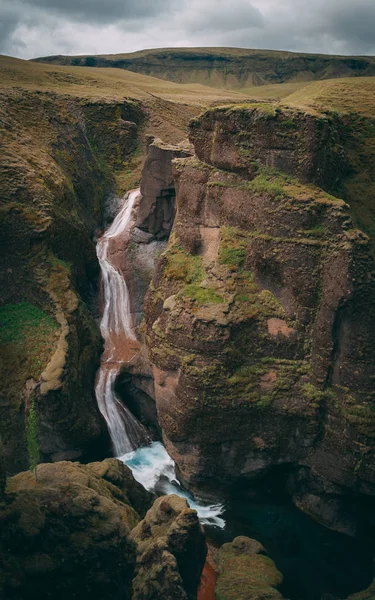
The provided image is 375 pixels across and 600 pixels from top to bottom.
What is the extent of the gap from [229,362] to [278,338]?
2.16m

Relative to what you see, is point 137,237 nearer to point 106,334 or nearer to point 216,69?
point 106,334

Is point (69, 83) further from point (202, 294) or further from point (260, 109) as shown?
point (202, 294)

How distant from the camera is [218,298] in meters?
22.8

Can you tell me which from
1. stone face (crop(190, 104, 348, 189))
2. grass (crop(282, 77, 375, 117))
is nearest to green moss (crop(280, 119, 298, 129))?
stone face (crop(190, 104, 348, 189))

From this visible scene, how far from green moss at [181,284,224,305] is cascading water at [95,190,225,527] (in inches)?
313

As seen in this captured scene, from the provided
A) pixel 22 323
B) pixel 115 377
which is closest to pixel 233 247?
pixel 115 377

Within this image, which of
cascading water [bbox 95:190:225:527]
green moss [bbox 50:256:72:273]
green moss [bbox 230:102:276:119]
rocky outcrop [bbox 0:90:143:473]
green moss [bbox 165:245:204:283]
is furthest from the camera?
green moss [bbox 50:256:72:273]

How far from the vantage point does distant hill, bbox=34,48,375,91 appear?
361 feet

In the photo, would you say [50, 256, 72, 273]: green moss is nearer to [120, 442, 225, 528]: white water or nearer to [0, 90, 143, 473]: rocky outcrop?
[0, 90, 143, 473]: rocky outcrop

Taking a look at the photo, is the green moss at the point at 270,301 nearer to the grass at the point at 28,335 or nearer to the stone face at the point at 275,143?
the stone face at the point at 275,143

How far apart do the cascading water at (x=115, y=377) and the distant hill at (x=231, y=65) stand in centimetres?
8029

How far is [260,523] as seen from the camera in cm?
2348

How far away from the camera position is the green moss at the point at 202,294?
74.7 feet

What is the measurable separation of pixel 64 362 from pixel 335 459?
1209cm
